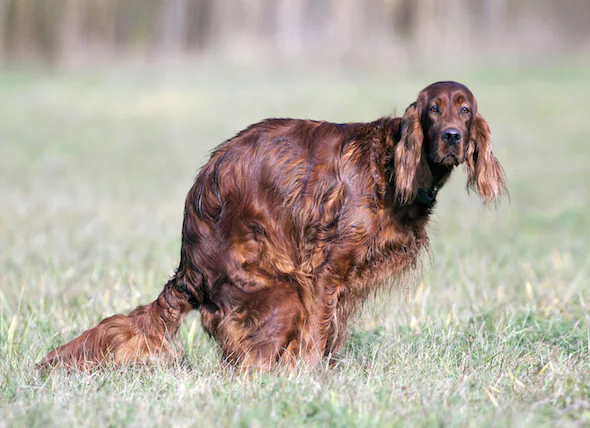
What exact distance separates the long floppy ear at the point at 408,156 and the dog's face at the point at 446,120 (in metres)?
0.05

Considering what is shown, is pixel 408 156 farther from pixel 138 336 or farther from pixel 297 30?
pixel 297 30

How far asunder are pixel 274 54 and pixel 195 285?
28.3 metres

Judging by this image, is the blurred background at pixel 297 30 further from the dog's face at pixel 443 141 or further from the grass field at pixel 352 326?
the dog's face at pixel 443 141

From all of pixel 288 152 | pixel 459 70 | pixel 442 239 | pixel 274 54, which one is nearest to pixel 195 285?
pixel 288 152

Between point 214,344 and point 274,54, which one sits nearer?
point 214,344

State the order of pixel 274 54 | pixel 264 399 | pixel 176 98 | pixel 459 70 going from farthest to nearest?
pixel 274 54 < pixel 459 70 < pixel 176 98 < pixel 264 399

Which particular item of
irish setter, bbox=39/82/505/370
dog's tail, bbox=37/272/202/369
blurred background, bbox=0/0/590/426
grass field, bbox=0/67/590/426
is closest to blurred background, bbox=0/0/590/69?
blurred background, bbox=0/0/590/426

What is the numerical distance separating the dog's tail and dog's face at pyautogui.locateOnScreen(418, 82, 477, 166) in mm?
1377

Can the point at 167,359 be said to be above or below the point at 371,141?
below

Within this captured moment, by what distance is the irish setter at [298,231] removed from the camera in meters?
3.77

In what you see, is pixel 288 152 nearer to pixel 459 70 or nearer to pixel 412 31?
pixel 459 70

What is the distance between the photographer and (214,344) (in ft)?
13.6

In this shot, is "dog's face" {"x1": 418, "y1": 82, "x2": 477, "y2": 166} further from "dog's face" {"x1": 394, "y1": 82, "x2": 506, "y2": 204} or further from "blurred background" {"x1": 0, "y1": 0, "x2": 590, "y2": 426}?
"blurred background" {"x1": 0, "y1": 0, "x2": 590, "y2": 426}

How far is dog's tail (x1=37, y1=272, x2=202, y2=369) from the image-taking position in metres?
3.78
